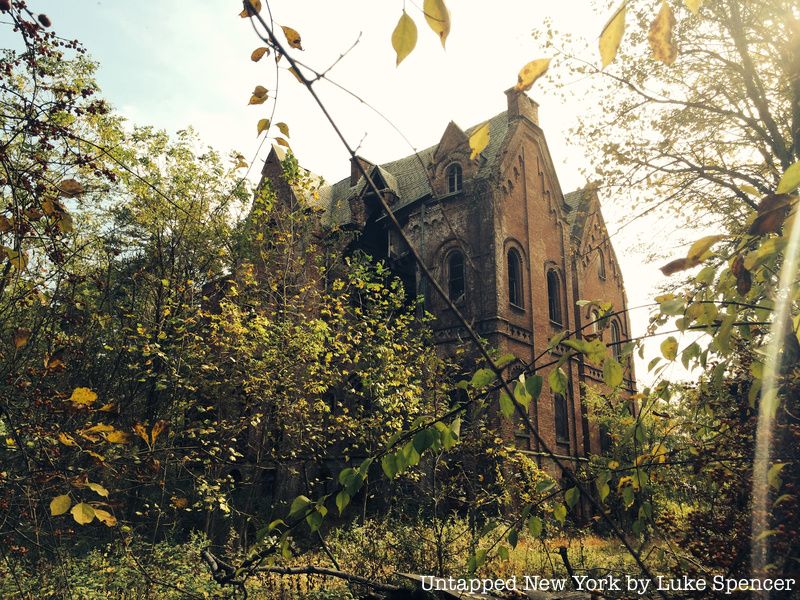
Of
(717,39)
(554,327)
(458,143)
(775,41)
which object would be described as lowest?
(554,327)

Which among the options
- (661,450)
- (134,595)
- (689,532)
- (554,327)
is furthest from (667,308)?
(554,327)

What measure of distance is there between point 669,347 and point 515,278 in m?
19.9

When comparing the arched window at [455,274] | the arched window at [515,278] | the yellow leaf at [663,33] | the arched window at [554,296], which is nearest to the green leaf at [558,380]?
the yellow leaf at [663,33]

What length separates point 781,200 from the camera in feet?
4.85

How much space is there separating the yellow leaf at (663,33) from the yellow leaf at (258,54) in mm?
985

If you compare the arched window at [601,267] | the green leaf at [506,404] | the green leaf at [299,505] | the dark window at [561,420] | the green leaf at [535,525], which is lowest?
the green leaf at [535,525]

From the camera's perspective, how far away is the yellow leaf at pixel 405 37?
1052mm

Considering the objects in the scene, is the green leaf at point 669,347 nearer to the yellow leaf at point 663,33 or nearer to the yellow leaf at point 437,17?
the yellow leaf at point 663,33

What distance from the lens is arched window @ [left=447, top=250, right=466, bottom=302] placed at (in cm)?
2136

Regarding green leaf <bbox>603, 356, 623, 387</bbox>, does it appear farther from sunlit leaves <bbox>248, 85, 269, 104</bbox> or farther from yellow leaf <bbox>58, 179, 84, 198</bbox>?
yellow leaf <bbox>58, 179, 84, 198</bbox>

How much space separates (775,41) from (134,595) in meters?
14.0

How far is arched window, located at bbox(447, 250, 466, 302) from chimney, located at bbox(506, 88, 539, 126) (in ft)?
20.1

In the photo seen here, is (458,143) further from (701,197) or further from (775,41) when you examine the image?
(775,41)

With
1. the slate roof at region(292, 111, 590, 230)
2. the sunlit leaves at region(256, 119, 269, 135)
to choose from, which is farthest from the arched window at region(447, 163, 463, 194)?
the sunlit leaves at region(256, 119, 269, 135)
